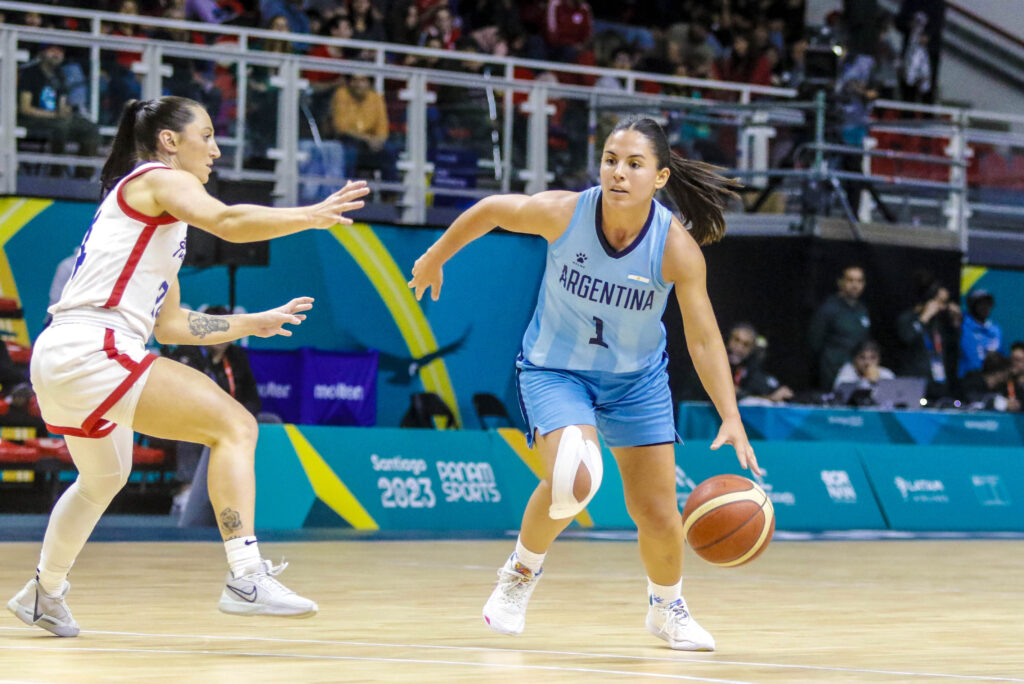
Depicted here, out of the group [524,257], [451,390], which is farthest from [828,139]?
[451,390]

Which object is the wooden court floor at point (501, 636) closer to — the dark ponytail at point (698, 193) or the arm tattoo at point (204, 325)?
the arm tattoo at point (204, 325)

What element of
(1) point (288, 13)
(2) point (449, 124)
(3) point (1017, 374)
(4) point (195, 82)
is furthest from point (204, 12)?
(3) point (1017, 374)

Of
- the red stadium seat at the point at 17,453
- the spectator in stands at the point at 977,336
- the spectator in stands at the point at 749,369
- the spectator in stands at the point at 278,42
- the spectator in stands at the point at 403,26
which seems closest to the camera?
the red stadium seat at the point at 17,453

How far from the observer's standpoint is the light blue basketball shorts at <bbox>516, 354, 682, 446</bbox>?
21.2 ft

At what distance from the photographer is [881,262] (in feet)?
57.0

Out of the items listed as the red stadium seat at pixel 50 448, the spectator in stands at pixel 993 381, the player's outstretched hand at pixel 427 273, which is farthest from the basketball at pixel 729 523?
the spectator in stands at pixel 993 381

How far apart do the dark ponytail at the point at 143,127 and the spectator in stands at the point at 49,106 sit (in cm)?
815

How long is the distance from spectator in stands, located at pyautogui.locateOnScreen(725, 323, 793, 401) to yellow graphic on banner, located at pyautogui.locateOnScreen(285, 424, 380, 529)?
3.84m

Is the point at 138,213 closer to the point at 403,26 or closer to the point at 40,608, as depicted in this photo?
the point at 40,608

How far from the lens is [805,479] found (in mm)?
14664

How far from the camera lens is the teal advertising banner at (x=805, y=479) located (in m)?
14.2

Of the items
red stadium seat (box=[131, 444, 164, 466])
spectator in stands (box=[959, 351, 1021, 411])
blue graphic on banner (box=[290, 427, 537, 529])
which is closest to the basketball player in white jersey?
blue graphic on banner (box=[290, 427, 537, 529])

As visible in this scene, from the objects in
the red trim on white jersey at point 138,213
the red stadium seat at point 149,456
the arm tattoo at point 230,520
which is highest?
the red trim on white jersey at point 138,213

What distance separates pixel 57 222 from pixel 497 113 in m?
4.40
